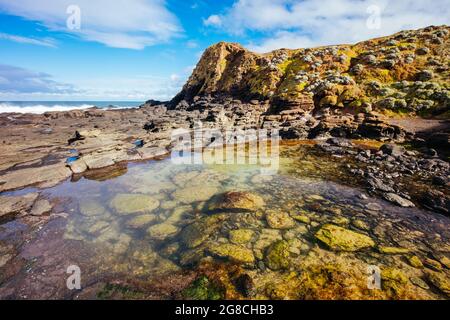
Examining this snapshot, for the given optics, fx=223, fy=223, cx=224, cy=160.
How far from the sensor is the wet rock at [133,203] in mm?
9812

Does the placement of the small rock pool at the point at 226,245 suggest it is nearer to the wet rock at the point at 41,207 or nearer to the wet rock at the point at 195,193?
the wet rock at the point at 195,193

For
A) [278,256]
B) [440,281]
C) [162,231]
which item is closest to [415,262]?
[440,281]

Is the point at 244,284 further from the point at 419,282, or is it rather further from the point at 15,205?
the point at 15,205

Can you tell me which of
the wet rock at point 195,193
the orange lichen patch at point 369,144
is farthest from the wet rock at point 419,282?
the orange lichen patch at point 369,144

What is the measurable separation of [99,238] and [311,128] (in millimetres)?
25623

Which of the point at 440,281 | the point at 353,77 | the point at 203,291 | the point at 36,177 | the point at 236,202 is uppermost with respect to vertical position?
the point at 353,77

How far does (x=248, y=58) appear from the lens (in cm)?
5491

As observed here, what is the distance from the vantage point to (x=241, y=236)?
25.7ft

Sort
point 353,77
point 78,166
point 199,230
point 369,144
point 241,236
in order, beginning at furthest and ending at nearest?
point 353,77 < point 369,144 < point 78,166 < point 199,230 < point 241,236

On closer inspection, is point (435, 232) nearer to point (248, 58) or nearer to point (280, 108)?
point (280, 108)

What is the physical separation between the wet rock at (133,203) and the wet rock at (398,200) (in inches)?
424

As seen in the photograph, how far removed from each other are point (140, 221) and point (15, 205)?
224 inches

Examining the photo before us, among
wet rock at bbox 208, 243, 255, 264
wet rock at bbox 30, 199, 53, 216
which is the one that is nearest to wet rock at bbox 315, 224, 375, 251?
wet rock at bbox 208, 243, 255, 264
